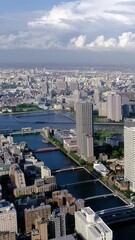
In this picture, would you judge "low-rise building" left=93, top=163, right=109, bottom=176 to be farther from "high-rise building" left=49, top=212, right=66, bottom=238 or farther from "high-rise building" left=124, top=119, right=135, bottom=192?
"high-rise building" left=49, top=212, right=66, bottom=238

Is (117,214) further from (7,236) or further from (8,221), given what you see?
(7,236)

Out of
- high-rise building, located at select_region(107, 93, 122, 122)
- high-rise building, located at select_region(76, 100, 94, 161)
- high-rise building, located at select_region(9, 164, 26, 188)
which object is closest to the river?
high-rise building, located at select_region(107, 93, 122, 122)

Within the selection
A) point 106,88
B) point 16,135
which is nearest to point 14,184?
point 16,135

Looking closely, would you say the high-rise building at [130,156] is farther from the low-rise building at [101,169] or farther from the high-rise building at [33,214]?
the high-rise building at [33,214]

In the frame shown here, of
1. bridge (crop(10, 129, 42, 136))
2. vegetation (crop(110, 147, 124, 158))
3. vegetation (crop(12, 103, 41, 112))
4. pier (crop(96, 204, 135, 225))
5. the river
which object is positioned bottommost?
pier (crop(96, 204, 135, 225))

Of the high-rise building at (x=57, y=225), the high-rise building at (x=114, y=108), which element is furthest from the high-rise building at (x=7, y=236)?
the high-rise building at (x=114, y=108)

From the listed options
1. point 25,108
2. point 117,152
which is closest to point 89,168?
point 117,152
